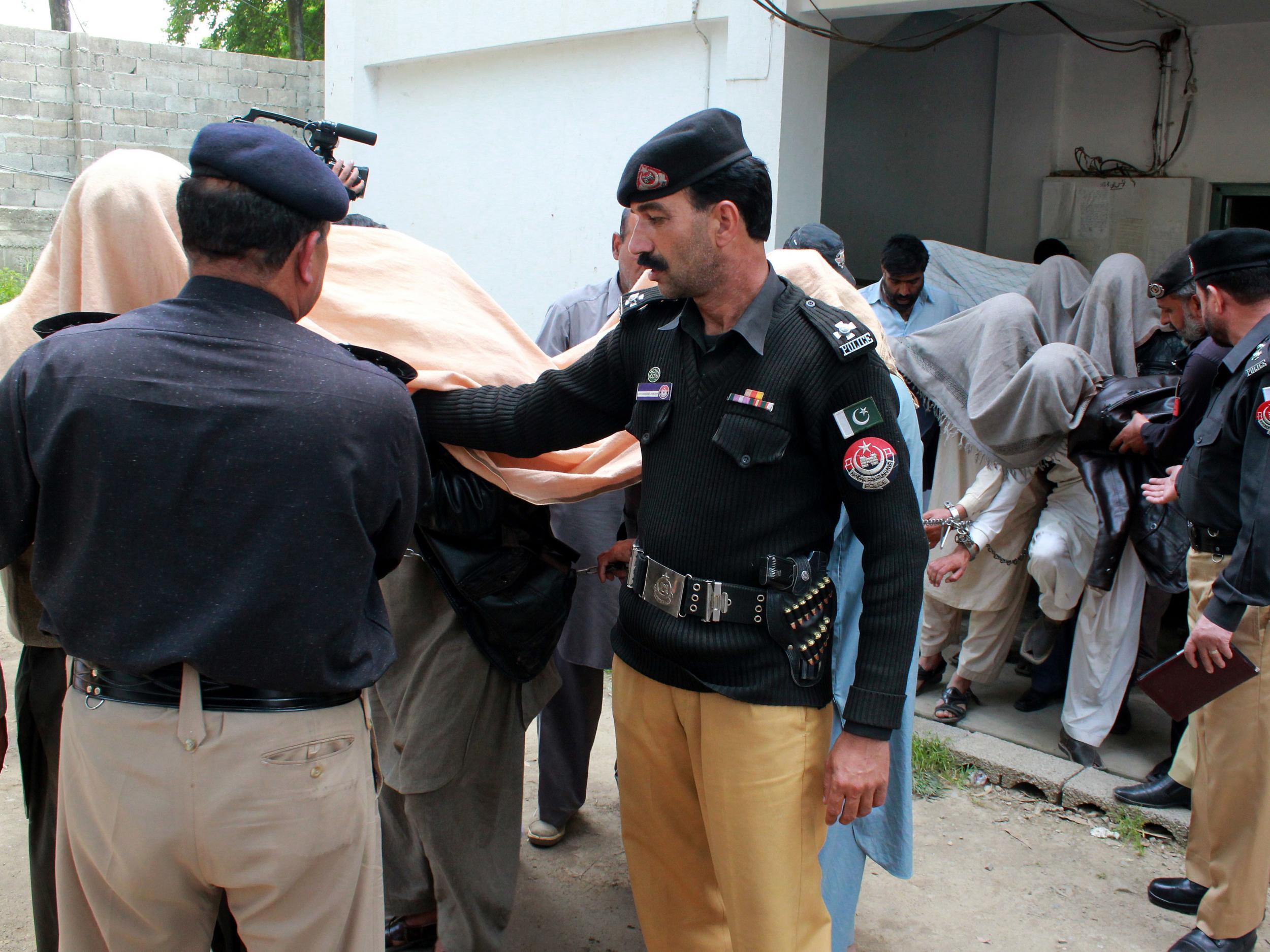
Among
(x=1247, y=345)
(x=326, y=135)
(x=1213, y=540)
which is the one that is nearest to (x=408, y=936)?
(x=326, y=135)

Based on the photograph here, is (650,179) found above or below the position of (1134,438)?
above

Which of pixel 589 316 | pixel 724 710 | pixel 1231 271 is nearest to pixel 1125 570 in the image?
pixel 1231 271

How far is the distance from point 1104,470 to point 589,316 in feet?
6.17

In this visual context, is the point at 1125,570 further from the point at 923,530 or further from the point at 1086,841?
the point at 923,530

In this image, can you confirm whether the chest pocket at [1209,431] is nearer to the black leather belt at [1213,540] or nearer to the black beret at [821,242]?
the black leather belt at [1213,540]

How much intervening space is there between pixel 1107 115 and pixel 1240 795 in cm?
521

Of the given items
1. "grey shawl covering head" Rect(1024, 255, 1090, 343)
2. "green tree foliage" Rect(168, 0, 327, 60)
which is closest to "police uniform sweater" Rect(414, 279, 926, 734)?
"grey shawl covering head" Rect(1024, 255, 1090, 343)

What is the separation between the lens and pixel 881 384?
6.46 ft

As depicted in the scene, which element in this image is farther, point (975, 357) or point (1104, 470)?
point (975, 357)

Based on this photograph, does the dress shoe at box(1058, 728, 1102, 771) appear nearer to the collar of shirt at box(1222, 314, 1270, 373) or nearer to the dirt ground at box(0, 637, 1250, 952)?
the dirt ground at box(0, 637, 1250, 952)

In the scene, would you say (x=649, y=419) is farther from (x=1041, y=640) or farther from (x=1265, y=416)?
(x=1041, y=640)

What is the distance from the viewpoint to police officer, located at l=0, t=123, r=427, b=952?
59.6 inches

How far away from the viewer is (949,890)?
3223 millimetres

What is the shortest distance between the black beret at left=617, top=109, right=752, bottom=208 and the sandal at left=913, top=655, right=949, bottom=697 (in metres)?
3.13
